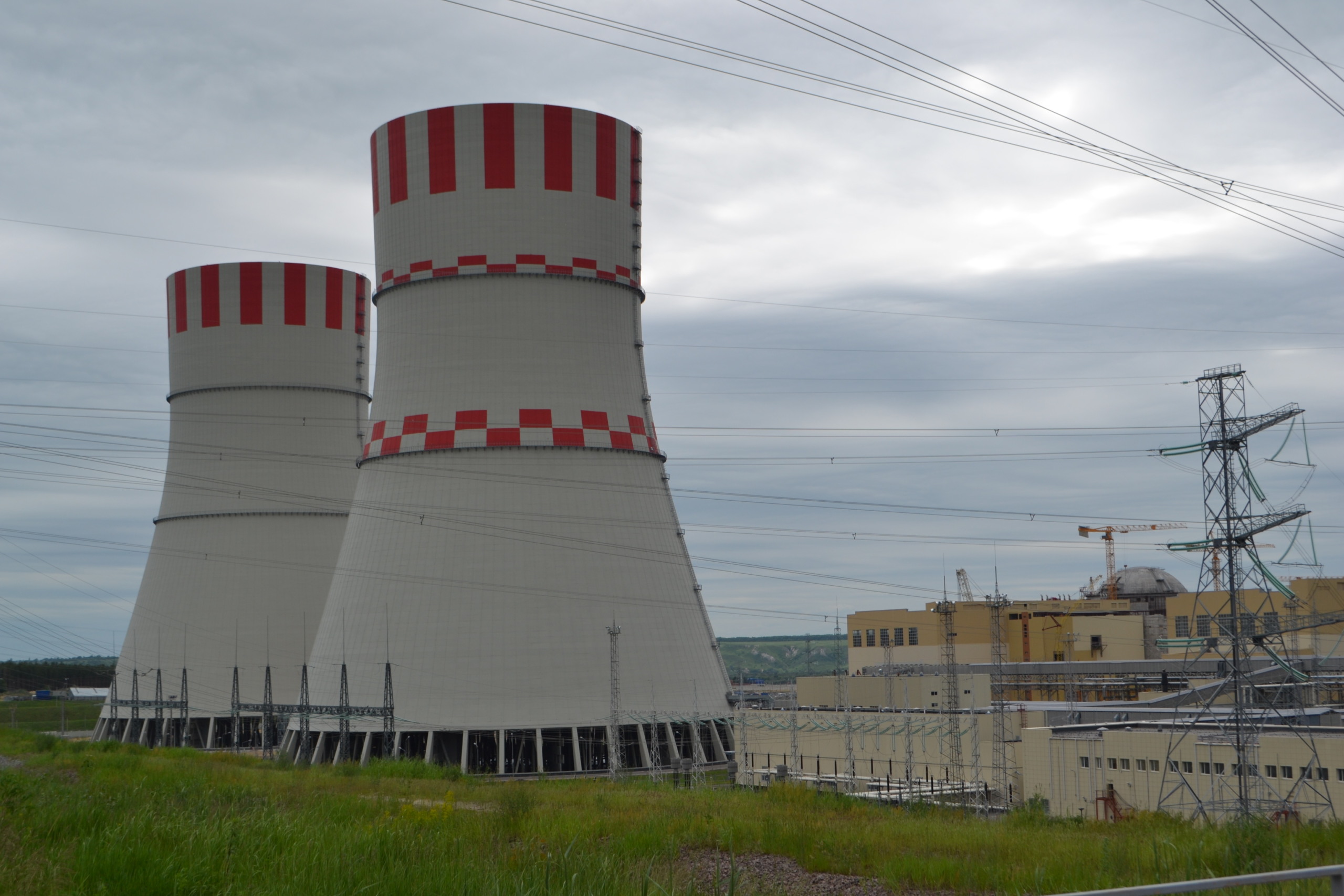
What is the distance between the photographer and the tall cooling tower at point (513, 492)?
20688 millimetres

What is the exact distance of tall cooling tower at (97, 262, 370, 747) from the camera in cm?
2925

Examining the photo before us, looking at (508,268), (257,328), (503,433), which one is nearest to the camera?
(503,433)

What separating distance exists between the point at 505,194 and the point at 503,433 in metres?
4.70

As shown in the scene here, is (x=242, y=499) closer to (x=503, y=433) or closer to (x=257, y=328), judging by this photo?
(x=257, y=328)

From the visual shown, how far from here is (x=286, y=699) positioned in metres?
30.4

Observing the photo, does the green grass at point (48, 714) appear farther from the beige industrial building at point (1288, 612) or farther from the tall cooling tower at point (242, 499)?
the beige industrial building at point (1288, 612)

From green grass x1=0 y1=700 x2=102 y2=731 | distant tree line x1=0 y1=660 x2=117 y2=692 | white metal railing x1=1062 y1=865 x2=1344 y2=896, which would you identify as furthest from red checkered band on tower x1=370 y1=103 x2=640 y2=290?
distant tree line x1=0 y1=660 x2=117 y2=692

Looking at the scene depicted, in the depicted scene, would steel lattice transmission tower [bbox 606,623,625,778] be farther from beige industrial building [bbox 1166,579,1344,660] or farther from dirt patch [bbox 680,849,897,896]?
beige industrial building [bbox 1166,579,1344,660]

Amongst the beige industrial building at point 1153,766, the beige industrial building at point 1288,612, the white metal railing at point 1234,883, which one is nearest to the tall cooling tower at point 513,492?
the beige industrial building at point 1153,766

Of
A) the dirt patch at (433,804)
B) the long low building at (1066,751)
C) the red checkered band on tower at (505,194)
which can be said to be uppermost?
the red checkered band on tower at (505,194)

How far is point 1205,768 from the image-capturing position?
2450 cm

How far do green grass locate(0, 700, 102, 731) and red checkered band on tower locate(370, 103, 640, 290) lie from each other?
32.8 meters

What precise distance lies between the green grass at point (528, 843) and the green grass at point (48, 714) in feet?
134

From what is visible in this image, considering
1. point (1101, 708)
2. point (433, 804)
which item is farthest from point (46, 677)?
point (433, 804)
